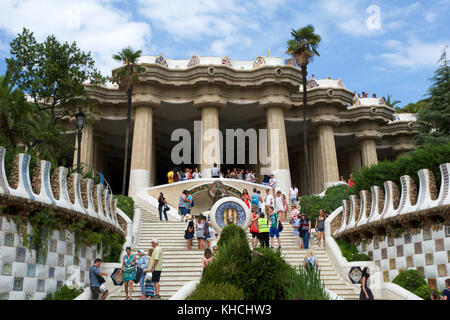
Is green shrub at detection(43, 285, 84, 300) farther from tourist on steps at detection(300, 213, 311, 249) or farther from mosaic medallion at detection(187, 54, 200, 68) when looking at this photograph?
mosaic medallion at detection(187, 54, 200, 68)

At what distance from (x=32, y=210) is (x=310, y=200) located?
46.4ft

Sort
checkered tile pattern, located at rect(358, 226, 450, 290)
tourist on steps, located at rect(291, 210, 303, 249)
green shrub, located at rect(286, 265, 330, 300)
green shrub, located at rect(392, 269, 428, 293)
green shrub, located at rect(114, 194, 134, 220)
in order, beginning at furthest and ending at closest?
green shrub, located at rect(114, 194, 134, 220) → tourist on steps, located at rect(291, 210, 303, 249) → green shrub, located at rect(392, 269, 428, 293) → checkered tile pattern, located at rect(358, 226, 450, 290) → green shrub, located at rect(286, 265, 330, 300)

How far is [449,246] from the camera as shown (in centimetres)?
1319

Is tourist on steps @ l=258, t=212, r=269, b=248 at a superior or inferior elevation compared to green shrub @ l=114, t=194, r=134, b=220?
inferior

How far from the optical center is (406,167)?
1662cm

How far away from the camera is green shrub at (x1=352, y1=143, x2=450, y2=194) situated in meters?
15.4

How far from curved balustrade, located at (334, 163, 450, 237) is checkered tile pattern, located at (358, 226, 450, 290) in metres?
0.60

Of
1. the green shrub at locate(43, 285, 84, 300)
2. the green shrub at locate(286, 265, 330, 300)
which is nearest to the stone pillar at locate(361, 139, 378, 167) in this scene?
the green shrub at locate(43, 285, 84, 300)

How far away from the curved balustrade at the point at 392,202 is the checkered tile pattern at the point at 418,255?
1.96ft

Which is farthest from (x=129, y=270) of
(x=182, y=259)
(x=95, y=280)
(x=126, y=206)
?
(x=126, y=206)

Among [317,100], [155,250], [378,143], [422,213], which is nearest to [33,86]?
[155,250]

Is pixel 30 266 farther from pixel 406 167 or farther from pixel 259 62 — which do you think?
pixel 259 62

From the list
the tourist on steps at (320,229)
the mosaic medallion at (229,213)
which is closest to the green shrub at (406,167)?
the tourist on steps at (320,229)

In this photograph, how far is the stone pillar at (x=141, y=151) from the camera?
109 feet
